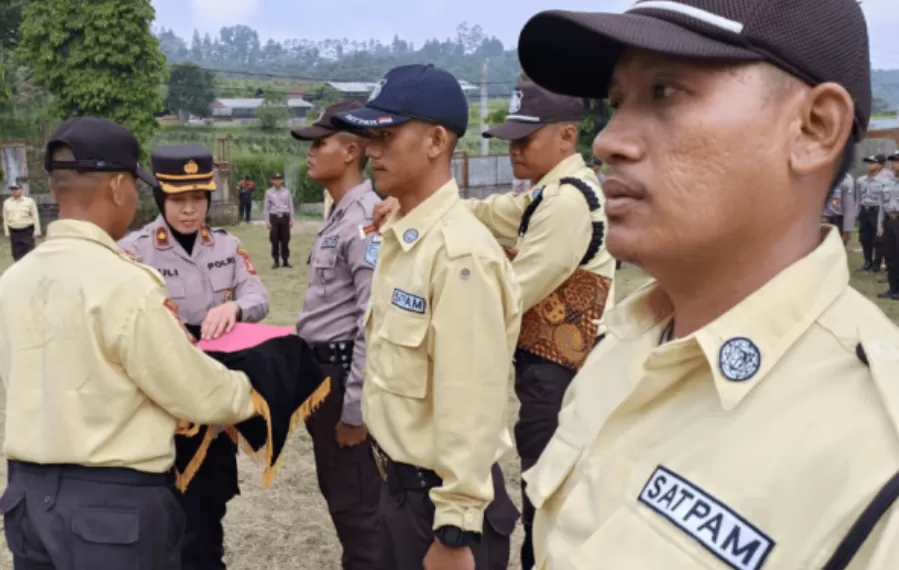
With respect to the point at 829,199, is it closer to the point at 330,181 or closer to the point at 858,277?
the point at 330,181

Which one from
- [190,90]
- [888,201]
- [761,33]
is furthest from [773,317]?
[190,90]

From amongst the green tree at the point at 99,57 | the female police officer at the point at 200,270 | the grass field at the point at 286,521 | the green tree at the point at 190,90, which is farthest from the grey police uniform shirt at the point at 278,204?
the green tree at the point at 190,90

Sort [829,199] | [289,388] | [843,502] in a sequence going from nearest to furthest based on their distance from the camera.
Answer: [843,502], [829,199], [289,388]

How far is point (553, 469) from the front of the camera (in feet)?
4.36

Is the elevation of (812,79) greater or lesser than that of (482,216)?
greater

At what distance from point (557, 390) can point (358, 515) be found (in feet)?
3.46

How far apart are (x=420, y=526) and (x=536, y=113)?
195 centimetres

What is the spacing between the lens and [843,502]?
33.6 inches

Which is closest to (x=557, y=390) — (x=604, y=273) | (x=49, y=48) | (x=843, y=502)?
(x=604, y=273)

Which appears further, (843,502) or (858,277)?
(858,277)

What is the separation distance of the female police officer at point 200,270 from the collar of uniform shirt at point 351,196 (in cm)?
56

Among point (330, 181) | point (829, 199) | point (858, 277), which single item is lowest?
point (858, 277)

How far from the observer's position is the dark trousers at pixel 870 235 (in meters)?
13.4

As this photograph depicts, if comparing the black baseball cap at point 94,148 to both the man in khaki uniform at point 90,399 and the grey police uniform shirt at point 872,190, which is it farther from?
the grey police uniform shirt at point 872,190
